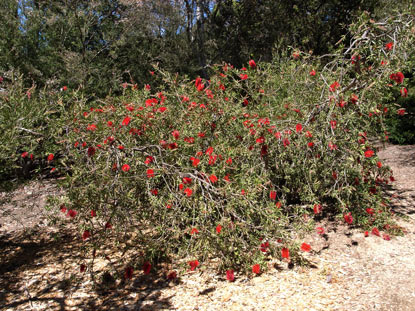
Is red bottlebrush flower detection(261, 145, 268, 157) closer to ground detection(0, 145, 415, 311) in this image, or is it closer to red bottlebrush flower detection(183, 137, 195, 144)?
red bottlebrush flower detection(183, 137, 195, 144)

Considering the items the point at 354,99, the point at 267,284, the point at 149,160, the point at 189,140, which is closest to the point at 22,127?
the point at 149,160

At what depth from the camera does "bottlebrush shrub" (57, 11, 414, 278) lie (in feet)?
9.73

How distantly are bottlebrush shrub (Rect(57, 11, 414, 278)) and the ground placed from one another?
0.22 meters

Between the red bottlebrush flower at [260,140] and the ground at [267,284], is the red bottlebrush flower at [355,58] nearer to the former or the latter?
the red bottlebrush flower at [260,140]

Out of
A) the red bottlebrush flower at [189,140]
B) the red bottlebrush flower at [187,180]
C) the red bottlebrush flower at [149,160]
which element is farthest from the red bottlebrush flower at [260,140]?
the red bottlebrush flower at [149,160]

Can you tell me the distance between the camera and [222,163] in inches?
129

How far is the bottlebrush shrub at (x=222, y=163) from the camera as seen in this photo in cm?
297

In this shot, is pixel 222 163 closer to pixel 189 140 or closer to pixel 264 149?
pixel 189 140

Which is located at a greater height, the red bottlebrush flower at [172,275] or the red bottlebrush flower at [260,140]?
the red bottlebrush flower at [260,140]

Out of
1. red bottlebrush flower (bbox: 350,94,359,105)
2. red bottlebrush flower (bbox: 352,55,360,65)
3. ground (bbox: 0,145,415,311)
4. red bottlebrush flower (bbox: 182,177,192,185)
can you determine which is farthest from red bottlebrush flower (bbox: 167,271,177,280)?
red bottlebrush flower (bbox: 352,55,360,65)

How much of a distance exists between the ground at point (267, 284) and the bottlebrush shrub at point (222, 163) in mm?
218

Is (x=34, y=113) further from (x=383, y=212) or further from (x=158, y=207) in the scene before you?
(x=383, y=212)

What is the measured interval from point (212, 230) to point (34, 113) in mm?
A: 2188

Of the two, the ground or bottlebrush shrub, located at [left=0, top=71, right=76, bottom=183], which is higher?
bottlebrush shrub, located at [left=0, top=71, right=76, bottom=183]
